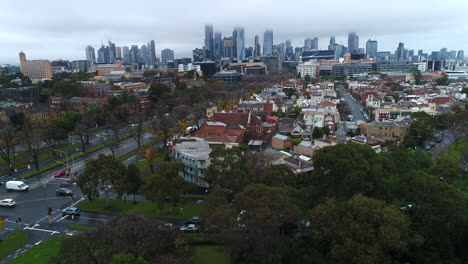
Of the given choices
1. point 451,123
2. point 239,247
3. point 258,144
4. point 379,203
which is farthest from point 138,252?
point 451,123

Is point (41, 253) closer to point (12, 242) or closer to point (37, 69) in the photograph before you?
point (12, 242)

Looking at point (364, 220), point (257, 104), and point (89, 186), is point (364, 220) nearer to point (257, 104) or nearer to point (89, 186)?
point (89, 186)

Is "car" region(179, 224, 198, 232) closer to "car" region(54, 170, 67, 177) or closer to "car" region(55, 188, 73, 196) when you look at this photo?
"car" region(55, 188, 73, 196)

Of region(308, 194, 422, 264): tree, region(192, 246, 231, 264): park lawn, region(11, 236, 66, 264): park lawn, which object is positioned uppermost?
region(308, 194, 422, 264): tree

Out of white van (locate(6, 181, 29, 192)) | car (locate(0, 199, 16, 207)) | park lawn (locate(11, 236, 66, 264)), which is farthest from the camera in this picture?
white van (locate(6, 181, 29, 192))

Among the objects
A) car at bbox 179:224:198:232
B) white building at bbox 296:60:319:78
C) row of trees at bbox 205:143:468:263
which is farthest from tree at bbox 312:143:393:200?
white building at bbox 296:60:319:78

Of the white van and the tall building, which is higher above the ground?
the tall building
